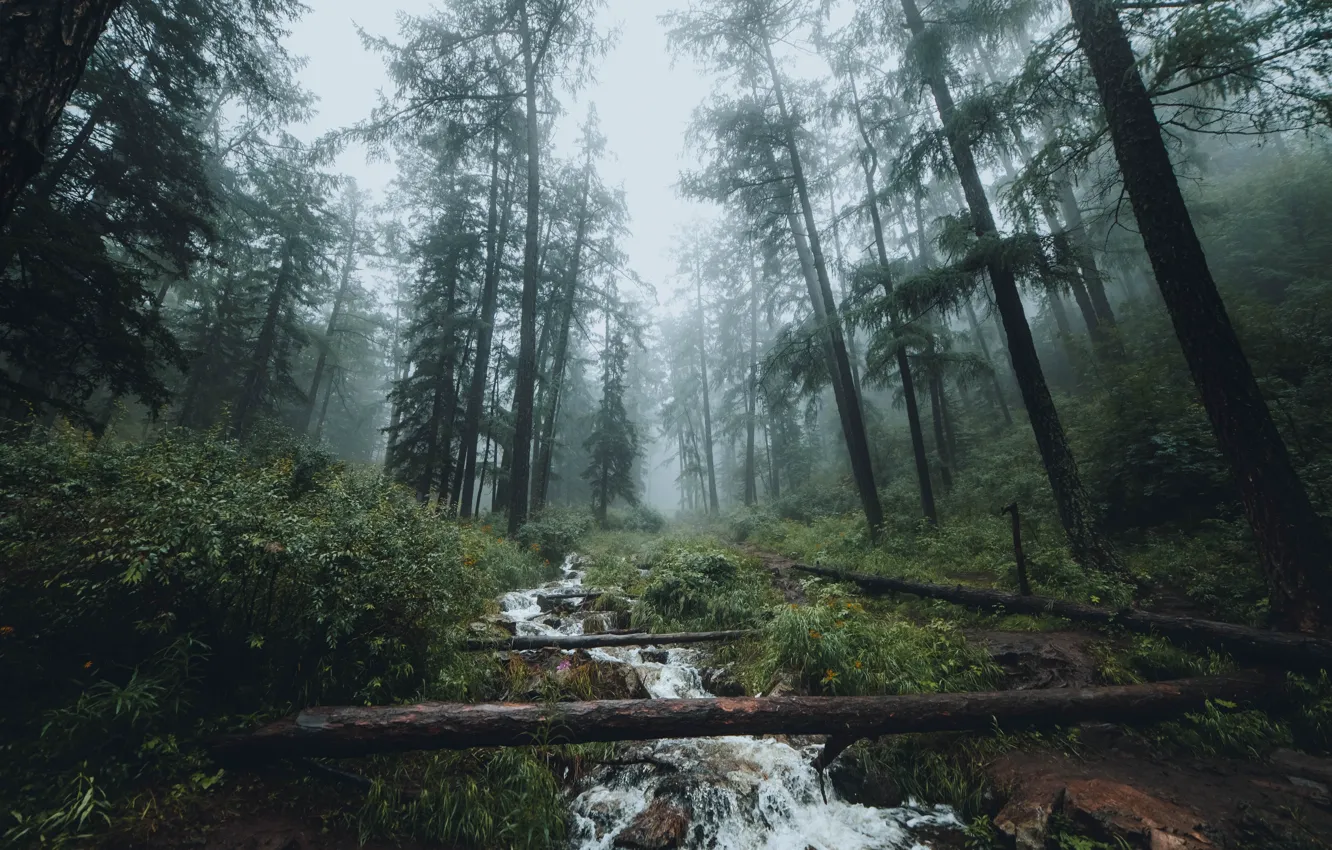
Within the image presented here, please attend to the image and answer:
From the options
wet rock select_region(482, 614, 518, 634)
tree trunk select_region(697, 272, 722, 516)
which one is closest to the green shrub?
wet rock select_region(482, 614, 518, 634)

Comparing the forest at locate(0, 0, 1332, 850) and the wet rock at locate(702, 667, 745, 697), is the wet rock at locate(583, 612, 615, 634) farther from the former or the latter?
the wet rock at locate(702, 667, 745, 697)

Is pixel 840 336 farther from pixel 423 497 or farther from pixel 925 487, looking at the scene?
pixel 423 497

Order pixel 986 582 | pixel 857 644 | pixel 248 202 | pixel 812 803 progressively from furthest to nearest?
pixel 248 202
pixel 986 582
pixel 857 644
pixel 812 803

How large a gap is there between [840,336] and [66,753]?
14495mm

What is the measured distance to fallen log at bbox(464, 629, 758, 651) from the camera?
609 centimetres

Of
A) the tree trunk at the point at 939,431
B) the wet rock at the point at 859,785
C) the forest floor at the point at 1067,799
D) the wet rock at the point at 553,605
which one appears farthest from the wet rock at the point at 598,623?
the tree trunk at the point at 939,431

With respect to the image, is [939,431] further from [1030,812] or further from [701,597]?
[1030,812]

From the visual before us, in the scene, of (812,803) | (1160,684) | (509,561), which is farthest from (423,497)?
(1160,684)

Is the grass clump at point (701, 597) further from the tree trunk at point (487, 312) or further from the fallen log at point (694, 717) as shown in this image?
the tree trunk at point (487, 312)

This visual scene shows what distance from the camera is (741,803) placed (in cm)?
404

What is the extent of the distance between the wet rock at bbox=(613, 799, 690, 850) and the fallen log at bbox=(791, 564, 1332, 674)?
19.1ft

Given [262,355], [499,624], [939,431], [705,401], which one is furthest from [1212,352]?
[262,355]

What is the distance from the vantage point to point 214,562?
362cm

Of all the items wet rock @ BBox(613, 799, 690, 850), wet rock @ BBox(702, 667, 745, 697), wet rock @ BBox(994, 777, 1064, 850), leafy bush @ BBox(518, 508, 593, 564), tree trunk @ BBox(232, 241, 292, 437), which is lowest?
wet rock @ BBox(613, 799, 690, 850)
